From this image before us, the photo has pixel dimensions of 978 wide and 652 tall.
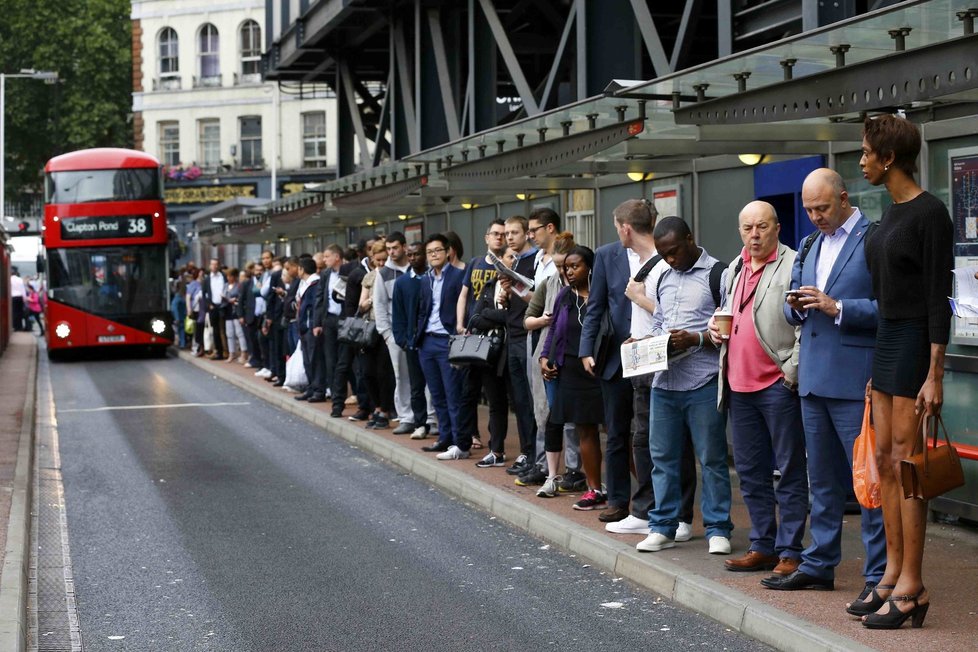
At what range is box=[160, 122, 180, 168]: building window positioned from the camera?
214 ft

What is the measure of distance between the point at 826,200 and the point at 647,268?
1.98 metres

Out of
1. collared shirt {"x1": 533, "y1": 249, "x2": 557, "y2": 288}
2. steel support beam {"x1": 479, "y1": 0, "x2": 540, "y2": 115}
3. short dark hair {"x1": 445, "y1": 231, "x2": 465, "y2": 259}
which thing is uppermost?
steel support beam {"x1": 479, "y1": 0, "x2": 540, "y2": 115}

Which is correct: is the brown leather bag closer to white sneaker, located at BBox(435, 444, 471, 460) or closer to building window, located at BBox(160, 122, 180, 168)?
white sneaker, located at BBox(435, 444, 471, 460)

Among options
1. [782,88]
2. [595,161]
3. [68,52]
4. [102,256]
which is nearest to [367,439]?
[595,161]

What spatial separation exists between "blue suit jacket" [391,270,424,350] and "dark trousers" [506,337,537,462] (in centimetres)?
235

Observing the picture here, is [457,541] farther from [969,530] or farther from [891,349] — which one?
[891,349]

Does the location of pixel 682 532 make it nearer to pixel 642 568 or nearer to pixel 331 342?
pixel 642 568

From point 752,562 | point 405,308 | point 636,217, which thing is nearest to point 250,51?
point 405,308

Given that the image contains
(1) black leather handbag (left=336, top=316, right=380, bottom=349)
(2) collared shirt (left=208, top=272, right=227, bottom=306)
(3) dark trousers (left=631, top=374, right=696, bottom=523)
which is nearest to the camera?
(3) dark trousers (left=631, top=374, right=696, bottom=523)

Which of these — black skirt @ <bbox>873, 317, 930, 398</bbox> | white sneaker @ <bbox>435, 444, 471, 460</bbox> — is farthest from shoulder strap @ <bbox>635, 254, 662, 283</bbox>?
white sneaker @ <bbox>435, 444, 471, 460</bbox>

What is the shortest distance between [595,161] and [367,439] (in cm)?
359

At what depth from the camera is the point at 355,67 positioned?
25.2 metres

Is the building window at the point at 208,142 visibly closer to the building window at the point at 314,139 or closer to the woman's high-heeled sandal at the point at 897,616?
the building window at the point at 314,139

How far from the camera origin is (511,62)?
15812 mm
